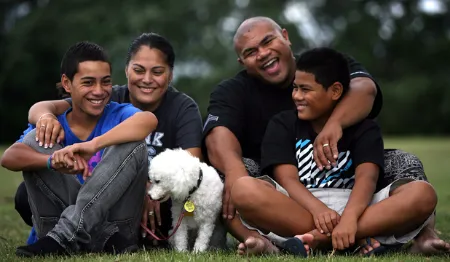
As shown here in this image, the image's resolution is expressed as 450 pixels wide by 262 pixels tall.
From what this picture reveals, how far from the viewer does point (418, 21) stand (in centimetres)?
3931

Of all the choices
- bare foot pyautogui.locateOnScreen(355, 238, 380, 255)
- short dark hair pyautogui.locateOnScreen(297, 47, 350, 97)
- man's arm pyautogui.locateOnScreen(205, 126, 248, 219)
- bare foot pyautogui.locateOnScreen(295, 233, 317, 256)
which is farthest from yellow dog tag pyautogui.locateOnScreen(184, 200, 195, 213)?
short dark hair pyautogui.locateOnScreen(297, 47, 350, 97)

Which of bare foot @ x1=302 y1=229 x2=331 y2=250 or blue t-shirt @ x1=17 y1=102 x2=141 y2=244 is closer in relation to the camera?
bare foot @ x1=302 y1=229 x2=331 y2=250

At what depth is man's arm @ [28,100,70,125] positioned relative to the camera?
493 cm

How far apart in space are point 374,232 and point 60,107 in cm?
235

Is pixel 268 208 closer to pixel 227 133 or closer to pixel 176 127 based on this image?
pixel 227 133

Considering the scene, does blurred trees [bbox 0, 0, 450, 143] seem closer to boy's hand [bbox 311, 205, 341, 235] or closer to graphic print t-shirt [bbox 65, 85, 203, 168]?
graphic print t-shirt [bbox 65, 85, 203, 168]

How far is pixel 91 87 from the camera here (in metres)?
4.98

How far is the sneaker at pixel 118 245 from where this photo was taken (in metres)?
4.65

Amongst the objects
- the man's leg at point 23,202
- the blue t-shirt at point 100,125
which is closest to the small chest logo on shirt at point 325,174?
the blue t-shirt at point 100,125

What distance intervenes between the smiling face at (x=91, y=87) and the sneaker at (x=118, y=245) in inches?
35.1

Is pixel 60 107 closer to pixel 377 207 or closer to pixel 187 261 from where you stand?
pixel 187 261

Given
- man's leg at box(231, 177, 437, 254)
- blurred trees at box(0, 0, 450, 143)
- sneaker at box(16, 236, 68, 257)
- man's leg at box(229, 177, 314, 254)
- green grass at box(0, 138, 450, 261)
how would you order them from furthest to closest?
blurred trees at box(0, 0, 450, 143) → man's leg at box(229, 177, 314, 254) → man's leg at box(231, 177, 437, 254) → sneaker at box(16, 236, 68, 257) → green grass at box(0, 138, 450, 261)

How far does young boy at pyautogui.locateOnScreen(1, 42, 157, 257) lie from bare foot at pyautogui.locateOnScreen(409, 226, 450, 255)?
182 centimetres

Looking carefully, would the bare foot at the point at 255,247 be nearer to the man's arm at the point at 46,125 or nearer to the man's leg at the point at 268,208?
the man's leg at the point at 268,208
